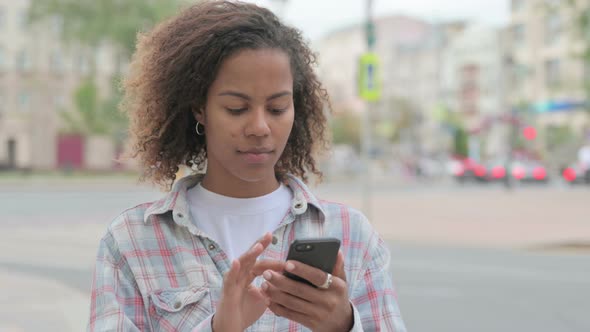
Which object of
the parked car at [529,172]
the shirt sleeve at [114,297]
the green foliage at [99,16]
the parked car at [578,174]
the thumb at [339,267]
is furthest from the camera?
the green foliage at [99,16]

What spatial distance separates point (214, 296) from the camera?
1.91 metres

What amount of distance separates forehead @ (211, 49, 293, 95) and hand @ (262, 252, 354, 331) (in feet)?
1.33

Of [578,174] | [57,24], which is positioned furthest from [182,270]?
[57,24]

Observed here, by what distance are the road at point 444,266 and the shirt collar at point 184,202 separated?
4.83 metres

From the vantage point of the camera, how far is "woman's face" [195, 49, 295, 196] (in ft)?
6.25

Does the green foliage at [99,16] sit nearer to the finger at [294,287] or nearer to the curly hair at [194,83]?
the curly hair at [194,83]

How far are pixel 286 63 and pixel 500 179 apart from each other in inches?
1621

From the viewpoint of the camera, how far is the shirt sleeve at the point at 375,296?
6.52 feet

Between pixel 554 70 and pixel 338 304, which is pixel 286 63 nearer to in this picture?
pixel 338 304

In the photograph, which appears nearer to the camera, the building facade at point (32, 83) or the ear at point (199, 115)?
the ear at point (199, 115)

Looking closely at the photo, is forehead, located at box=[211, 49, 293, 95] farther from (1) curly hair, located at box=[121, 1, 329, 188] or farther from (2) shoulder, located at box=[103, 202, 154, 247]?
(2) shoulder, located at box=[103, 202, 154, 247]

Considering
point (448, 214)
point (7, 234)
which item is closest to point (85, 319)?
point (7, 234)

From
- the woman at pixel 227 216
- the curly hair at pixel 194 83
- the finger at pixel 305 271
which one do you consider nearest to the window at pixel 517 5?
the curly hair at pixel 194 83

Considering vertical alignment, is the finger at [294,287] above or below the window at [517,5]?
below
